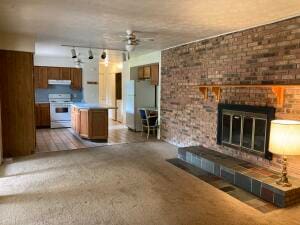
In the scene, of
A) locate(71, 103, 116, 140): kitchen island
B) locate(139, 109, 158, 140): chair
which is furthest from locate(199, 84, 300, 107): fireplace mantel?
locate(71, 103, 116, 140): kitchen island

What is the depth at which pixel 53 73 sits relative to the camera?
850 centimetres

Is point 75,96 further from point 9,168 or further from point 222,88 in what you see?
point 222,88

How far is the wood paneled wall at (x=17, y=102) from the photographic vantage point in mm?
4766

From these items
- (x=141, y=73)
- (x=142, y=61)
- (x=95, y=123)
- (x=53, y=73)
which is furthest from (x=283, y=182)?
(x=53, y=73)

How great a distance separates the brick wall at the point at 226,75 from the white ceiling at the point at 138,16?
266 mm

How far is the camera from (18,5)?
301 centimetres

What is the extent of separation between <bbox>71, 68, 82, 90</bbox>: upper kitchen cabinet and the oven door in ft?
2.67

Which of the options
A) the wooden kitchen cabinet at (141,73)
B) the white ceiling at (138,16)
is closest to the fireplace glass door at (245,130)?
the white ceiling at (138,16)

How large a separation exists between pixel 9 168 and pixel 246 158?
396cm

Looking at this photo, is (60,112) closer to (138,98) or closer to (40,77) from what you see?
(40,77)

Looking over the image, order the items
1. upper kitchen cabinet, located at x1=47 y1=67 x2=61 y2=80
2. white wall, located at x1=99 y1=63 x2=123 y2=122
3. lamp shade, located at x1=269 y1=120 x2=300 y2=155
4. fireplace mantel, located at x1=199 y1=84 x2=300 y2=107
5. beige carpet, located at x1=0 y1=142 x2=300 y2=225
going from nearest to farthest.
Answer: beige carpet, located at x1=0 y1=142 x2=300 y2=225
lamp shade, located at x1=269 y1=120 x2=300 y2=155
fireplace mantel, located at x1=199 y1=84 x2=300 y2=107
upper kitchen cabinet, located at x1=47 y1=67 x2=61 y2=80
white wall, located at x1=99 y1=63 x2=123 y2=122

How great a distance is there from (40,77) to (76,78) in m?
1.17

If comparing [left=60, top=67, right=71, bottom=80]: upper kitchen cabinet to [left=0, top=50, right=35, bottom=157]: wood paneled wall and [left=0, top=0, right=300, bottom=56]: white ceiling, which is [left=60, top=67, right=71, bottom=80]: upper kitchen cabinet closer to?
[left=0, top=50, right=35, bottom=157]: wood paneled wall

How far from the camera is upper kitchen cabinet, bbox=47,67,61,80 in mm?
8445
